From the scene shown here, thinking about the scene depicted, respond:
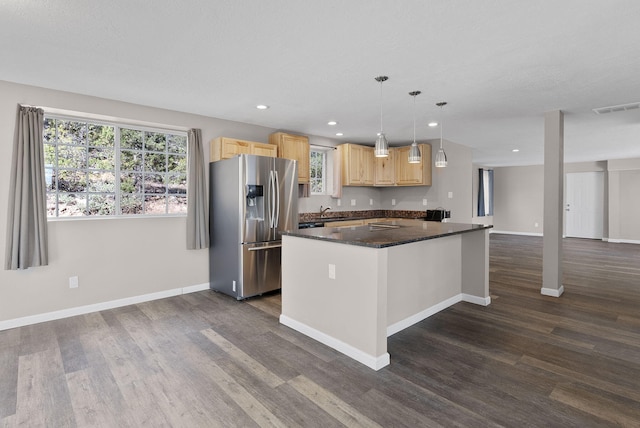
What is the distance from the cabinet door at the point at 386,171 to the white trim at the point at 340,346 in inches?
159

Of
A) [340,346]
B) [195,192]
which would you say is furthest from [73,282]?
[340,346]

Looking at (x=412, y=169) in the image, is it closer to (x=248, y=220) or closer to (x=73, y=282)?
(x=248, y=220)

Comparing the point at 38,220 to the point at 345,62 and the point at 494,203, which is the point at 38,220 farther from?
the point at 494,203

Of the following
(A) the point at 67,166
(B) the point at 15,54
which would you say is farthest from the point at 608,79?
(A) the point at 67,166

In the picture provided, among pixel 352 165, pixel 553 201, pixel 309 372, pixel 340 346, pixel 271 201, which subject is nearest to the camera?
pixel 309 372

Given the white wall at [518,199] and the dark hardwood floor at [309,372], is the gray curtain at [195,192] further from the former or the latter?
the white wall at [518,199]

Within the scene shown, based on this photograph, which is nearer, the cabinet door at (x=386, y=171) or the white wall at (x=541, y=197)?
the cabinet door at (x=386, y=171)

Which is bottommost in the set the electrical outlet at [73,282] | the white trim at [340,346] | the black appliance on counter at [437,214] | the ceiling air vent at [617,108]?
the white trim at [340,346]

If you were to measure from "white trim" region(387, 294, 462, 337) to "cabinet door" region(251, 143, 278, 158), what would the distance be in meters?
2.95

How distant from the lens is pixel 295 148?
17.4 ft

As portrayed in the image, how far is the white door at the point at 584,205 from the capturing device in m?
9.49

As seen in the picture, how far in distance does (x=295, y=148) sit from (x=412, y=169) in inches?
95.6

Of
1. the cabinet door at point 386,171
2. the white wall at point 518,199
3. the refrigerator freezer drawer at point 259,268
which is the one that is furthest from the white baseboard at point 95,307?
the white wall at point 518,199

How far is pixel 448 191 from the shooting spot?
262 inches
